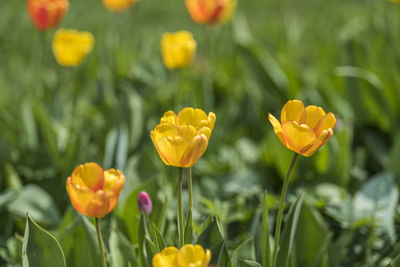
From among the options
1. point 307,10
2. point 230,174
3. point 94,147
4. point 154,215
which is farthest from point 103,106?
point 307,10

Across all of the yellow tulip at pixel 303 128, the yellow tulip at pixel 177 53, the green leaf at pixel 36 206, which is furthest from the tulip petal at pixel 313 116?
the yellow tulip at pixel 177 53

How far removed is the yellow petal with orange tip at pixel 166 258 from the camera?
0.73 metres

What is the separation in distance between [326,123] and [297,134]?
7cm

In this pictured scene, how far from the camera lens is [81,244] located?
1.13 metres

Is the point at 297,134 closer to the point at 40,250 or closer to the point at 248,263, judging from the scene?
the point at 248,263

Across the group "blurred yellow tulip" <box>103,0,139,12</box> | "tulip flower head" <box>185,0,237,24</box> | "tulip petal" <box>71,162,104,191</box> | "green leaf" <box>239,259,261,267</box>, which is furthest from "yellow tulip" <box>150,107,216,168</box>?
"blurred yellow tulip" <box>103,0,139,12</box>

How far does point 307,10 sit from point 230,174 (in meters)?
4.49

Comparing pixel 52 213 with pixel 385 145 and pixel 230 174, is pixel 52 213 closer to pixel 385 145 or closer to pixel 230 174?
pixel 230 174

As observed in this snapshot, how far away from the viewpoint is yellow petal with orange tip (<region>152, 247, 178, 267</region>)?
726mm

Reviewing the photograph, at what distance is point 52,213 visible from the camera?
5.32ft

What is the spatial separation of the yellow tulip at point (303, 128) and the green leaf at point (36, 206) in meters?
0.95

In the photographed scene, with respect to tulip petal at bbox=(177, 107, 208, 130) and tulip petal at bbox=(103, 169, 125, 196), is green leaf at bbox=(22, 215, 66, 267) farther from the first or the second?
tulip petal at bbox=(177, 107, 208, 130)

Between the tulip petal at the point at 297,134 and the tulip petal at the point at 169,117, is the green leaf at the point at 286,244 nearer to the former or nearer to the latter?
the tulip petal at the point at 297,134

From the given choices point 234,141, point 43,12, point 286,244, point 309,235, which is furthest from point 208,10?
point 286,244
